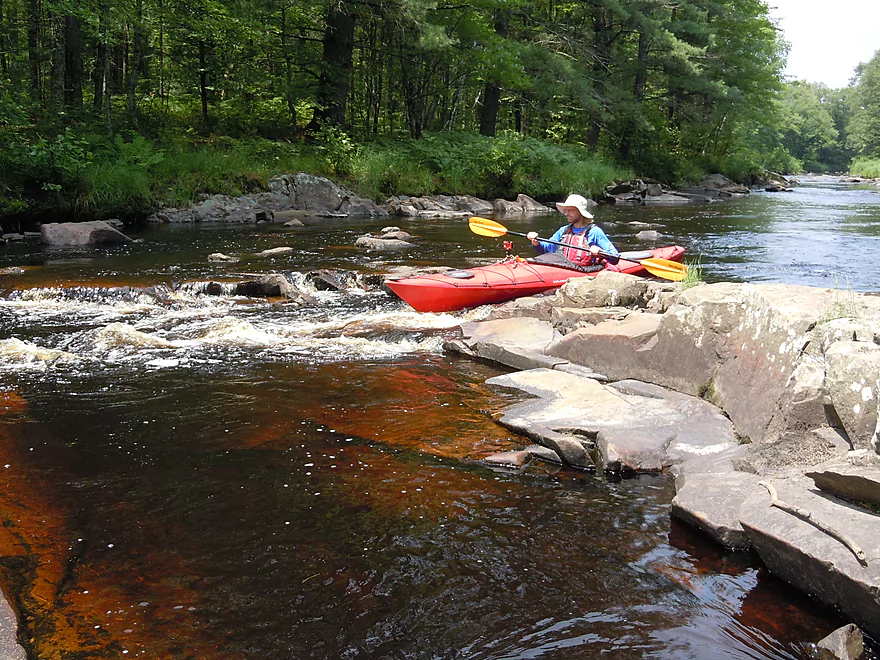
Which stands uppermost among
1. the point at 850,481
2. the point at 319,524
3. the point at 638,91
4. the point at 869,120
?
the point at 869,120

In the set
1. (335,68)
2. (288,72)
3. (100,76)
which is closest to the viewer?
(100,76)

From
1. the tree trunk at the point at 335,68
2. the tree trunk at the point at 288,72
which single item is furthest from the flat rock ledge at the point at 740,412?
the tree trunk at the point at 335,68

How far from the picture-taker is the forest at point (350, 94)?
11.8 meters

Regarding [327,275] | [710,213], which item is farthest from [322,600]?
[710,213]

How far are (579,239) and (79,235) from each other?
692 cm

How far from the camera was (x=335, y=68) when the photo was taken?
15492 millimetres

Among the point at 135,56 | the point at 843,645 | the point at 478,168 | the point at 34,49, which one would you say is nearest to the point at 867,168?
the point at 478,168

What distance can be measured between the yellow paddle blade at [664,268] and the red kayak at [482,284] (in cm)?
2

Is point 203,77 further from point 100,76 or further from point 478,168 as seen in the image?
point 478,168

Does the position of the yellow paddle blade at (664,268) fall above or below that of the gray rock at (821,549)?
above

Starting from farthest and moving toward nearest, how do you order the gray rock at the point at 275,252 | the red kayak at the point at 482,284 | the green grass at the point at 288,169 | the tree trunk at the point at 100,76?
the tree trunk at the point at 100,76, the green grass at the point at 288,169, the gray rock at the point at 275,252, the red kayak at the point at 482,284

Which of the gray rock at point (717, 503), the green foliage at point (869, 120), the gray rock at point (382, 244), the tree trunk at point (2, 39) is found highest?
the green foliage at point (869, 120)

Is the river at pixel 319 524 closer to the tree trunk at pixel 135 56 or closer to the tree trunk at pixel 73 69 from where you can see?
the tree trunk at pixel 135 56

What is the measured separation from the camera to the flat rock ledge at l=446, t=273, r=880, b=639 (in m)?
2.52
